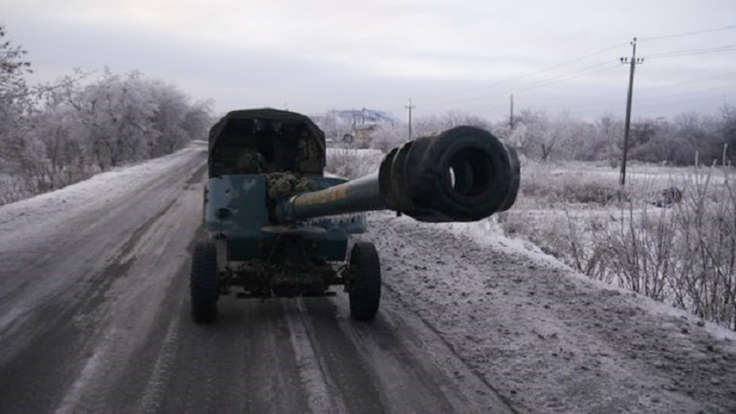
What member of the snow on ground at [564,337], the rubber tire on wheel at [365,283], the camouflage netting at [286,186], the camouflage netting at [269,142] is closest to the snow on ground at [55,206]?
the camouflage netting at [269,142]

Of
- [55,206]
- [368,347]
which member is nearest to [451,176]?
[368,347]

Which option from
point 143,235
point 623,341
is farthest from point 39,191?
point 623,341

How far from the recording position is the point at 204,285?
564 cm

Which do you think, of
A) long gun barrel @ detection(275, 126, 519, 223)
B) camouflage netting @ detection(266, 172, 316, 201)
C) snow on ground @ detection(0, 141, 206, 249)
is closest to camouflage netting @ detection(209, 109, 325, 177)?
camouflage netting @ detection(266, 172, 316, 201)

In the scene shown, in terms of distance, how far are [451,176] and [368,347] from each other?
10.00 feet

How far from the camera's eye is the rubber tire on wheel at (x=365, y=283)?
5.81m

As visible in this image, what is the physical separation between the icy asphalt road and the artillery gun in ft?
1.38

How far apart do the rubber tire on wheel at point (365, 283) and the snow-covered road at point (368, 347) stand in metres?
0.18

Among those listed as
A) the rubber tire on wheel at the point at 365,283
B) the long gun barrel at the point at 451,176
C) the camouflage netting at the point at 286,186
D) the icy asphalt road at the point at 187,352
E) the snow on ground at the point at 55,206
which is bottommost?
the icy asphalt road at the point at 187,352

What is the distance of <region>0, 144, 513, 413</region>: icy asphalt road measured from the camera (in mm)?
4141

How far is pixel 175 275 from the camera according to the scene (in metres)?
7.98

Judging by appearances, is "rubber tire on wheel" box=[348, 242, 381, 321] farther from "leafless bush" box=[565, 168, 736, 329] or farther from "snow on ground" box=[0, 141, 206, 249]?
"snow on ground" box=[0, 141, 206, 249]

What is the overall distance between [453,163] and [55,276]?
7.13 meters

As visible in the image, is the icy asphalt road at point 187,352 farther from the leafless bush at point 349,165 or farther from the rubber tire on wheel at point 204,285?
the leafless bush at point 349,165
